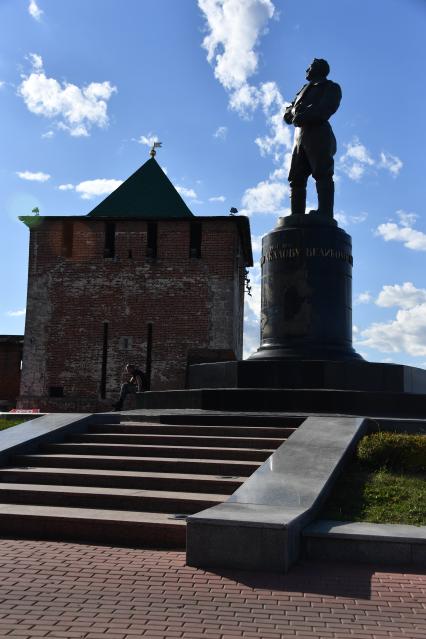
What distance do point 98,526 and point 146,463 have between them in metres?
1.49

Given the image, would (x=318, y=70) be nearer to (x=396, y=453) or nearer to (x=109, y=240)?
(x=396, y=453)

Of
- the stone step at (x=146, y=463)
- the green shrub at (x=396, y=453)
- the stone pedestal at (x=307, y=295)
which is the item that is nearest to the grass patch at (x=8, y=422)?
the stone step at (x=146, y=463)

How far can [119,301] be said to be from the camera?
2495cm

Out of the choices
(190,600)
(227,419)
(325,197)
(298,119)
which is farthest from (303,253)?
(190,600)

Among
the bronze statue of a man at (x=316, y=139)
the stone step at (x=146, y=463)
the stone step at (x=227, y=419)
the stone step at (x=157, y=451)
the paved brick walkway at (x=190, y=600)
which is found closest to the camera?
the paved brick walkway at (x=190, y=600)

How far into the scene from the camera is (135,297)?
2491 cm

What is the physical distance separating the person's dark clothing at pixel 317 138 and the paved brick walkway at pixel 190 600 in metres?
7.75

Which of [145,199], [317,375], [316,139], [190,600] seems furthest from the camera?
[145,199]

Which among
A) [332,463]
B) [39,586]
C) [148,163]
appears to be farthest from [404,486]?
[148,163]

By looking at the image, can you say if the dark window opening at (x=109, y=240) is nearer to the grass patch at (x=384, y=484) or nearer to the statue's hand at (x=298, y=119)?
the statue's hand at (x=298, y=119)

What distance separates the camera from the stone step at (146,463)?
6223mm

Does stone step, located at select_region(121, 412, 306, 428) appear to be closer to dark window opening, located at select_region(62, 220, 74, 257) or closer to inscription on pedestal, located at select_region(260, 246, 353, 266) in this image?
inscription on pedestal, located at select_region(260, 246, 353, 266)

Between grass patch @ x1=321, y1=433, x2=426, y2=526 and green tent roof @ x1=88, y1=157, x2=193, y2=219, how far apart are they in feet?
67.7

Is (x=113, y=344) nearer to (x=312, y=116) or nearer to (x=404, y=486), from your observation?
(x=312, y=116)
